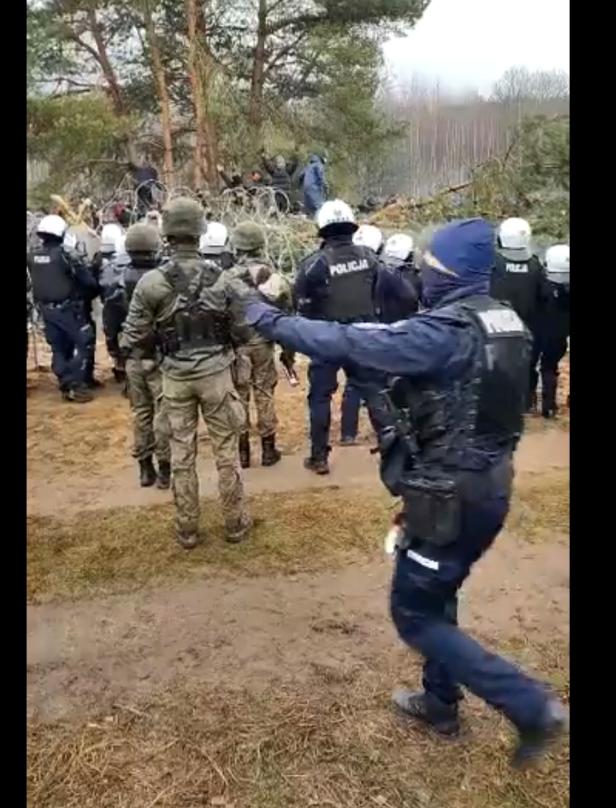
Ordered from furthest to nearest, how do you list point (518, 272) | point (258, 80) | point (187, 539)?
point (258, 80) → point (518, 272) → point (187, 539)

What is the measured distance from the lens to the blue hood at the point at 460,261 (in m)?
3.07

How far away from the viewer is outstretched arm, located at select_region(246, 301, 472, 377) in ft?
9.34

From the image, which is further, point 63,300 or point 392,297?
point 63,300

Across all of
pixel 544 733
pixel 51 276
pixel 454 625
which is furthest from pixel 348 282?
pixel 51 276

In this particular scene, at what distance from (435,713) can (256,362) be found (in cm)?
354

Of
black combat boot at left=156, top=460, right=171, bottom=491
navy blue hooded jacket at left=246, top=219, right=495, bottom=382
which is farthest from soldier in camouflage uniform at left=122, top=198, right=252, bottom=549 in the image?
navy blue hooded jacket at left=246, top=219, right=495, bottom=382

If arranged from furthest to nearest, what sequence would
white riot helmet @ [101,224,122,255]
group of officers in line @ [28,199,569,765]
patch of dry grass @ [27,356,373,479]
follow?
white riot helmet @ [101,224,122,255] < patch of dry grass @ [27,356,373,479] < group of officers in line @ [28,199,569,765]

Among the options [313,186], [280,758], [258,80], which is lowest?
[280,758]

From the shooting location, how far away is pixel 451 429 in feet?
9.84

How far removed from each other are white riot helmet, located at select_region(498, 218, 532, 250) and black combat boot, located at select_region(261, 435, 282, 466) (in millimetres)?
2668

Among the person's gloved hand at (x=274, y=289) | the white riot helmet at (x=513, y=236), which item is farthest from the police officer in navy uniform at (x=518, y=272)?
the person's gloved hand at (x=274, y=289)

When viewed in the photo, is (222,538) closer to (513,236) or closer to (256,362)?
(256,362)

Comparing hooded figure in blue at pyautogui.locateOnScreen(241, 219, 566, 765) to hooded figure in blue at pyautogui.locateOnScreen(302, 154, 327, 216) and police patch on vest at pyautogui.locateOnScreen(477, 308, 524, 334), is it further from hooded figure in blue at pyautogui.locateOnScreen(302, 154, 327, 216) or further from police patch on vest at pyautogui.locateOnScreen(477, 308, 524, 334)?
hooded figure in blue at pyautogui.locateOnScreen(302, 154, 327, 216)

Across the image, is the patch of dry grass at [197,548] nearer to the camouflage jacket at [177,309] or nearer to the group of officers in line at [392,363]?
the group of officers in line at [392,363]
